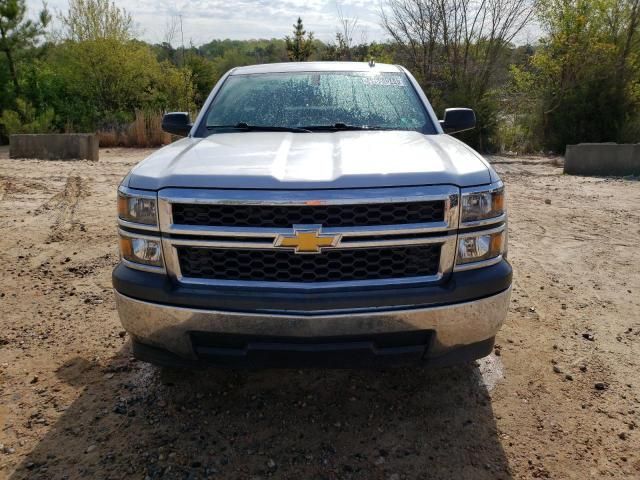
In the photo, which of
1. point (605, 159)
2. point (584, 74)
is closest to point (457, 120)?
point (605, 159)

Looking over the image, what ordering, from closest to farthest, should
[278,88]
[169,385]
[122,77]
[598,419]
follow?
[598,419] < [169,385] < [278,88] < [122,77]

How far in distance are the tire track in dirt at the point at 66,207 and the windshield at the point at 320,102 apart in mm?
3084

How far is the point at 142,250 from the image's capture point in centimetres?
230

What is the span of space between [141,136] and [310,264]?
16.0 metres

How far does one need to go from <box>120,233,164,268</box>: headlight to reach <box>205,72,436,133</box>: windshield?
4.29 ft

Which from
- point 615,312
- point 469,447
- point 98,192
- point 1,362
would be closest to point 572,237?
point 615,312

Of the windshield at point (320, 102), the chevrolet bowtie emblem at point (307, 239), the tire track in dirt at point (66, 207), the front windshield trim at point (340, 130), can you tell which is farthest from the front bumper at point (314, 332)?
the tire track in dirt at point (66, 207)

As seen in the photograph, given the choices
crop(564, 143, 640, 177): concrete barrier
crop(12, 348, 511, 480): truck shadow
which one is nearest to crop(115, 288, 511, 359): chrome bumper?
crop(12, 348, 511, 480): truck shadow

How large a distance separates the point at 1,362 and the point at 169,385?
1122mm

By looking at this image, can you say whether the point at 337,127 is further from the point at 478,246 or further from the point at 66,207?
the point at 66,207

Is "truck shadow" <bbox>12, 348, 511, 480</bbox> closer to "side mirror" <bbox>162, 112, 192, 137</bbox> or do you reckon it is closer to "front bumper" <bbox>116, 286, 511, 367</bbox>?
"front bumper" <bbox>116, 286, 511, 367</bbox>

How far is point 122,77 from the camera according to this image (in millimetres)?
23250

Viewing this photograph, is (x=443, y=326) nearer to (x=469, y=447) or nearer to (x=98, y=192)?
(x=469, y=447)

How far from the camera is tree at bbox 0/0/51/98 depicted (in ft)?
73.3
